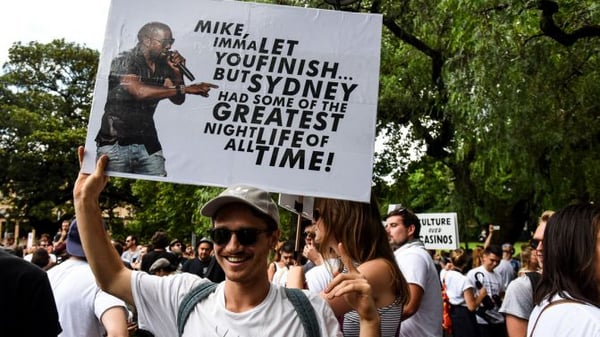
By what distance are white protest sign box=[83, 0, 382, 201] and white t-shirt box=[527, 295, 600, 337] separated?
0.84 m

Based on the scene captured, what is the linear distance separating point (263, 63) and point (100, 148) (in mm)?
780

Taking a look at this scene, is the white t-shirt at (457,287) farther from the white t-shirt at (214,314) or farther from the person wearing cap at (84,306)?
the white t-shirt at (214,314)

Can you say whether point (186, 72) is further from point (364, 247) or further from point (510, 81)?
point (510, 81)

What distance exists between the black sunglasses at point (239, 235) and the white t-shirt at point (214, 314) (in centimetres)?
19

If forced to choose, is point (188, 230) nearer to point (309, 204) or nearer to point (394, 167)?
point (394, 167)

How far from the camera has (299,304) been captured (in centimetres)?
276

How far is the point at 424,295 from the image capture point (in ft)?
16.4

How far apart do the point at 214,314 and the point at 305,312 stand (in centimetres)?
33

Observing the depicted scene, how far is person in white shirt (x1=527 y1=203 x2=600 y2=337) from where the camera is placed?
8.93 feet

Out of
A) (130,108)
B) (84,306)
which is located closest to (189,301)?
(130,108)

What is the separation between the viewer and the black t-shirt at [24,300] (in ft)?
10.2

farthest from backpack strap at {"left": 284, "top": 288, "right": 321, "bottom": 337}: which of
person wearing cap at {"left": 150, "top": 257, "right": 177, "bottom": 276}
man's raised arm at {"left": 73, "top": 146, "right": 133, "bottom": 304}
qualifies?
person wearing cap at {"left": 150, "top": 257, "right": 177, "bottom": 276}

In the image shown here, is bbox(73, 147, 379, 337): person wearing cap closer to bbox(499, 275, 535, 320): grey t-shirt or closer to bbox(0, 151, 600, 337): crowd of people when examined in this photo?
bbox(0, 151, 600, 337): crowd of people

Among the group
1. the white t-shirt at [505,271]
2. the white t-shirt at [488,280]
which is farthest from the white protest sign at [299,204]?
the white t-shirt at [505,271]
